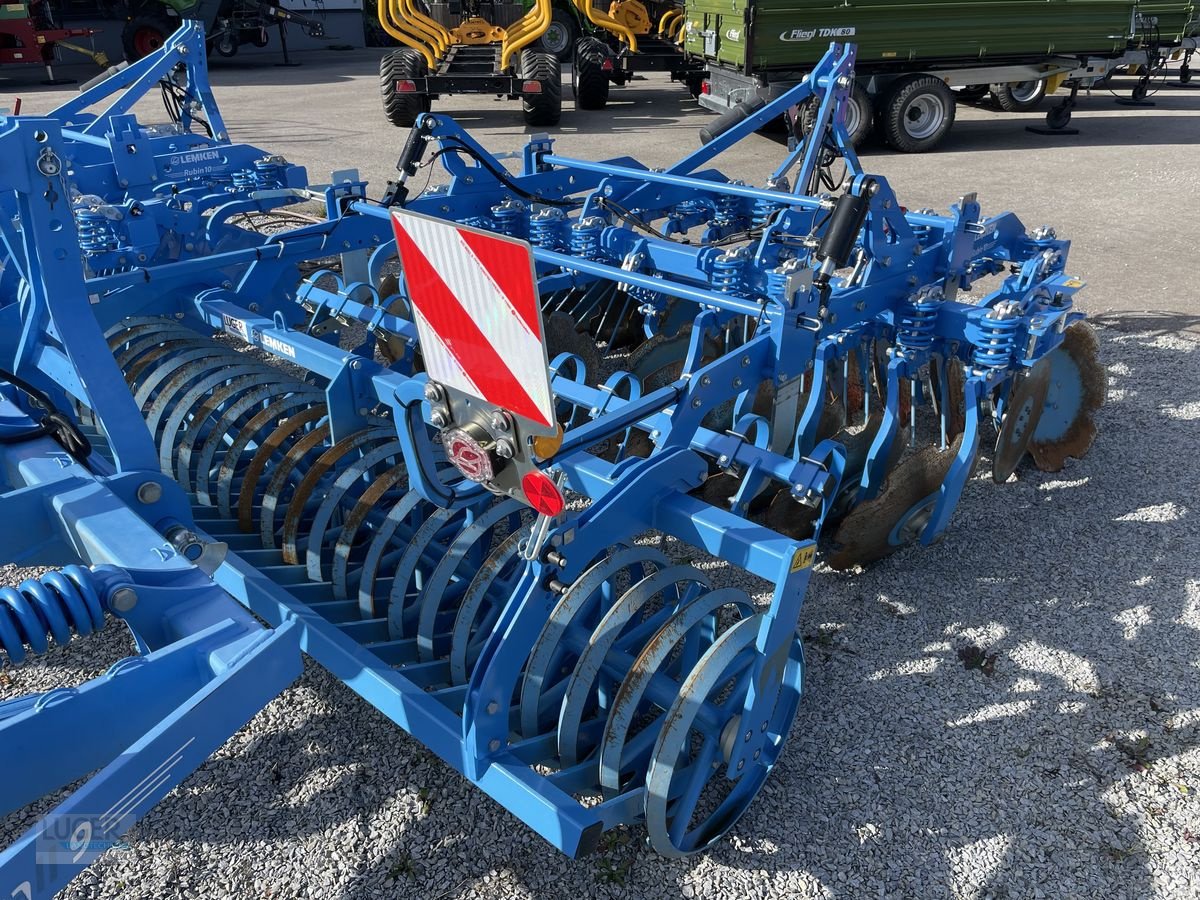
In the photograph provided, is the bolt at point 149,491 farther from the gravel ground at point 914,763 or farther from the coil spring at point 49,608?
the gravel ground at point 914,763

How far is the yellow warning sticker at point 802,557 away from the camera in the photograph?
2162mm

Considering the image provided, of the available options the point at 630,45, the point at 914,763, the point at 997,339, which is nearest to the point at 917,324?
the point at 997,339

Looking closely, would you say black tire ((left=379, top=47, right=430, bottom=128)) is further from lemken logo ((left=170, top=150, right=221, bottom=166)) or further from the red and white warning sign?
the red and white warning sign

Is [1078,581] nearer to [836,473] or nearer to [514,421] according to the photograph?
[836,473]

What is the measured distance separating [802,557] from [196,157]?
501 centimetres

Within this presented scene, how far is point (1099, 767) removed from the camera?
9.18 feet

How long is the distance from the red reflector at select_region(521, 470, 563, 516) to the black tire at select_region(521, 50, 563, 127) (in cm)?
1134

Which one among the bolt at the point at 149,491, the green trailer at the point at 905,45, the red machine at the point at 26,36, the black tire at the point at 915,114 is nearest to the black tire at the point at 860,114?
the green trailer at the point at 905,45

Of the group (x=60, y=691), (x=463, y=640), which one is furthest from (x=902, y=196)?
(x=60, y=691)

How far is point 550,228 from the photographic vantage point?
4949 mm

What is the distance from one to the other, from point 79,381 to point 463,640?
1.31 m

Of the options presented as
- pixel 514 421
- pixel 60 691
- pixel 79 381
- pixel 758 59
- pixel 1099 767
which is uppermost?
pixel 758 59

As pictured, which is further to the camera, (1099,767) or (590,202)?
(590,202)

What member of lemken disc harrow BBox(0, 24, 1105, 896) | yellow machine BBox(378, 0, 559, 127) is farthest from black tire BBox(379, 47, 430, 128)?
lemken disc harrow BBox(0, 24, 1105, 896)
